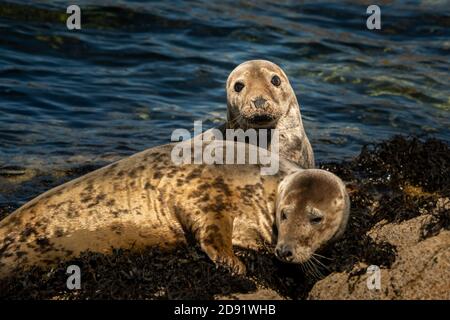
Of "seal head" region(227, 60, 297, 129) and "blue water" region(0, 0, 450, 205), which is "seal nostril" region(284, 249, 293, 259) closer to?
"seal head" region(227, 60, 297, 129)

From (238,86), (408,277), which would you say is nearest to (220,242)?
(408,277)

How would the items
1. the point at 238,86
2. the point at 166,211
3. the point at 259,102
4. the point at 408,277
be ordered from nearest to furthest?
the point at 408,277
the point at 166,211
the point at 259,102
the point at 238,86

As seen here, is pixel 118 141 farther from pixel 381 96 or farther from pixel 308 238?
pixel 308 238

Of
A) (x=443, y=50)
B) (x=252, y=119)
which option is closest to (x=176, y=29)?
(x=443, y=50)

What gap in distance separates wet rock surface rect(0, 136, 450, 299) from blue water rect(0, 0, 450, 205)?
3666 mm

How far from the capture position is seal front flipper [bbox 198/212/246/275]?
5.79 metres

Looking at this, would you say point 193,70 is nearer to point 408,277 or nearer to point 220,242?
point 220,242

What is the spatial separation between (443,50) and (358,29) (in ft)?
5.82

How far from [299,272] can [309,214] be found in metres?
Answer: 0.47

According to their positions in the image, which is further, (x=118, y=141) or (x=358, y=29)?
(x=358, y=29)

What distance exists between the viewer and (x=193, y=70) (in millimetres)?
13961

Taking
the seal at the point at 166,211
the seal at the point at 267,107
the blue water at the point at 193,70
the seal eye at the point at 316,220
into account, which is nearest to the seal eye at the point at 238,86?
the seal at the point at 267,107
